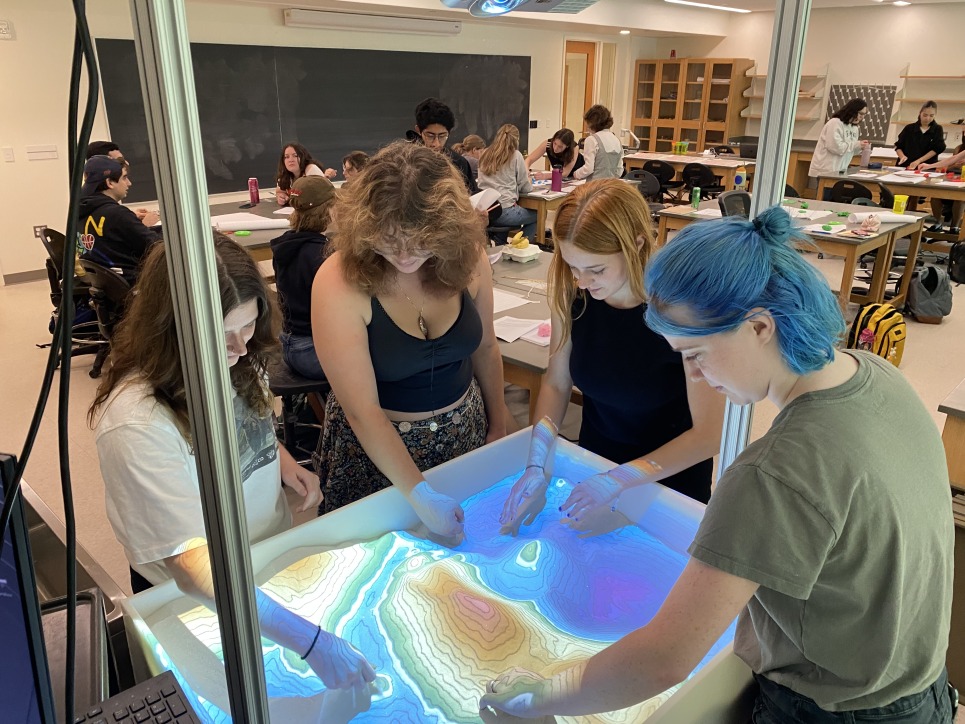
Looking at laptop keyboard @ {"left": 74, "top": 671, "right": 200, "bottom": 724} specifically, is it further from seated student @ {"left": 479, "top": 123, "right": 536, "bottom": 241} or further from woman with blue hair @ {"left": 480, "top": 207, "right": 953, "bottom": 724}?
seated student @ {"left": 479, "top": 123, "right": 536, "bottom": 241}

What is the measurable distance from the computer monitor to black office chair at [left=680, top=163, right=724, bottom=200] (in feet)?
25.8

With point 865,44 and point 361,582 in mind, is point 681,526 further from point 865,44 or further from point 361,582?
point 865,44

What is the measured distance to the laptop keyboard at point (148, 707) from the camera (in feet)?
2.58

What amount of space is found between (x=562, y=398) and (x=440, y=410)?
315 millimetres

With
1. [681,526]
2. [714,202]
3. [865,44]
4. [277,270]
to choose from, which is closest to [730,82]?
[865,44]

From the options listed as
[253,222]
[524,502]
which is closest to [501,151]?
[253,222]

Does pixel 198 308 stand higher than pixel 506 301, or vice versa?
pixel 198 308

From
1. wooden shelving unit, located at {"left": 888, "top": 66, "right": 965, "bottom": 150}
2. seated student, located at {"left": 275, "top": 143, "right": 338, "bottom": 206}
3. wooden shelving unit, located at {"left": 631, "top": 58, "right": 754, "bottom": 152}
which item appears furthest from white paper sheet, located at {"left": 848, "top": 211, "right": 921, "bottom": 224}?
wooden shelving unit, located at {"left": 631, "top": 58, "right": 754, "bottom": 152}

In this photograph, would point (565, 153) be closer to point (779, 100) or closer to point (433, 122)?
point (433, 122)

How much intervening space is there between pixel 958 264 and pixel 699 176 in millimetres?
2994

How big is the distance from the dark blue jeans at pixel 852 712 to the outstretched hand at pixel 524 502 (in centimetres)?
57

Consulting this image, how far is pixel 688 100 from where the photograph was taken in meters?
10.8

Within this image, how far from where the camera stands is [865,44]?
9.33 meters

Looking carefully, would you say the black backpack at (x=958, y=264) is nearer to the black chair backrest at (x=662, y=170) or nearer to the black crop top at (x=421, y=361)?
the black chair backrest at (x=662, y=170)
